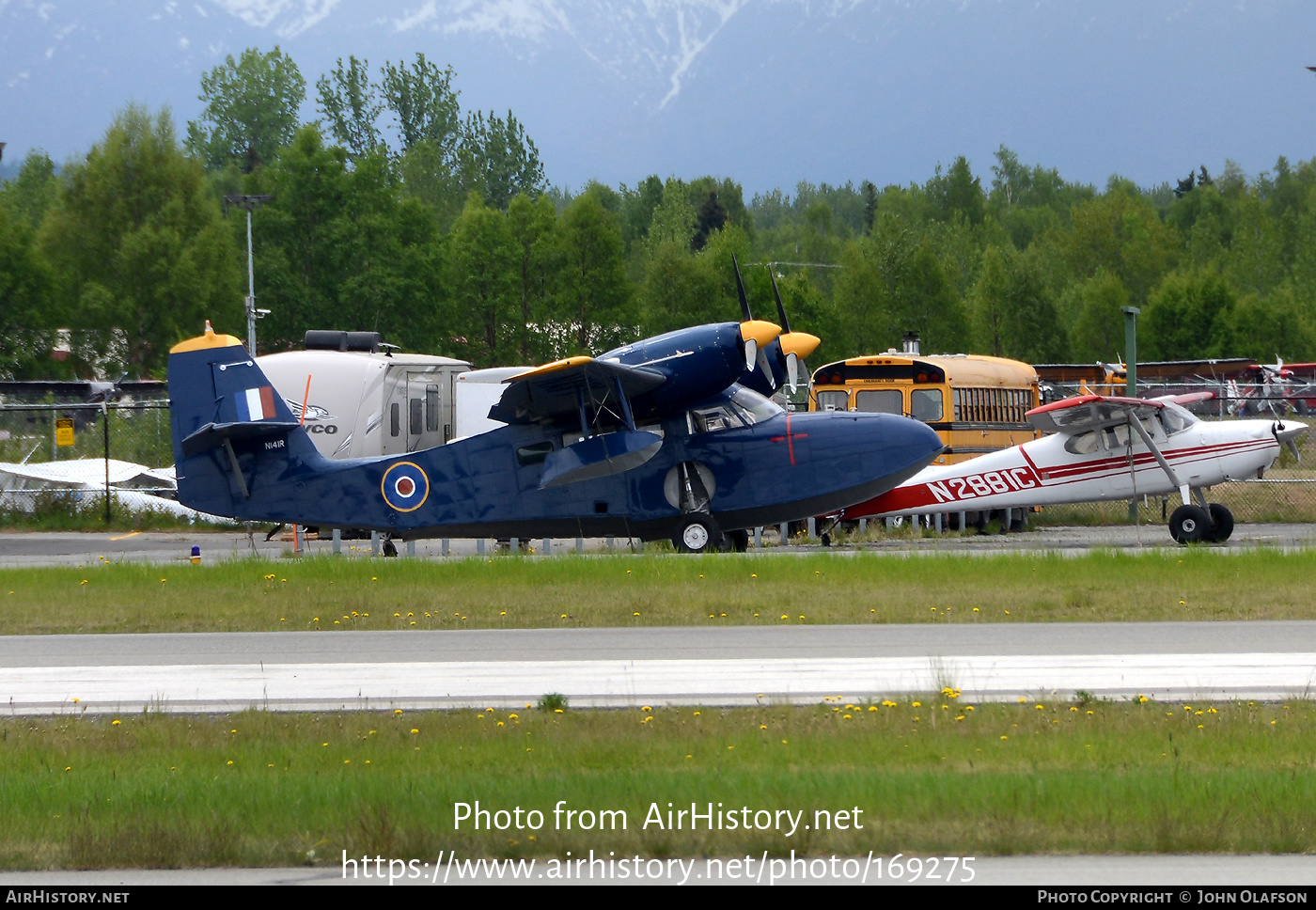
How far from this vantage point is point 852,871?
5.78 meters

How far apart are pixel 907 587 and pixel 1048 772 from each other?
323 inches

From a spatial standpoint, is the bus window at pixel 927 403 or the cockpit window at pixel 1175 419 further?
the bus window at pixel 927 403

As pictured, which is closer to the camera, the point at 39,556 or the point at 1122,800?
the point at 1122,800

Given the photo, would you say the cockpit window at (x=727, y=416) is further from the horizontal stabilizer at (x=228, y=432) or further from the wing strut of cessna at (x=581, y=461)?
the horizontal stabilizer at (x=228, y=432)

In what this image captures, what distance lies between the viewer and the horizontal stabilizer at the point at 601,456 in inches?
760

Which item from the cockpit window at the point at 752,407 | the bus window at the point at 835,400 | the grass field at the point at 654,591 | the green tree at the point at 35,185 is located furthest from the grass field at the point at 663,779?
the green tree at the point at 35,185

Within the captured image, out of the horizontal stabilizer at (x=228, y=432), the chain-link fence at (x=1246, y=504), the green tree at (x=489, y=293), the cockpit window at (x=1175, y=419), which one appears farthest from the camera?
the green tree at (x=489, y=293)

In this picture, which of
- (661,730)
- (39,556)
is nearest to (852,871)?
(661,730)

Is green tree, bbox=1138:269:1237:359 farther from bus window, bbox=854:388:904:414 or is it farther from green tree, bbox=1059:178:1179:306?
bus window, bbox=854:388:904:414

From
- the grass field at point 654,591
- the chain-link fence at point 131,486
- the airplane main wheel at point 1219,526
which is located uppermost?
the chain-link fence at point 131,486

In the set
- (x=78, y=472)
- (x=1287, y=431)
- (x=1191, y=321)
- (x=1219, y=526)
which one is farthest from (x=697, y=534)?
(x=1191, y=321)

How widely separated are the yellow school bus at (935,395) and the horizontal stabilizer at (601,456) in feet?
28.0

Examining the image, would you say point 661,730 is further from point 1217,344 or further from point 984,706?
point 1217,344

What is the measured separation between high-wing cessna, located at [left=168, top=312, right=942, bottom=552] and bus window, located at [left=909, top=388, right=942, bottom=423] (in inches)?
258
